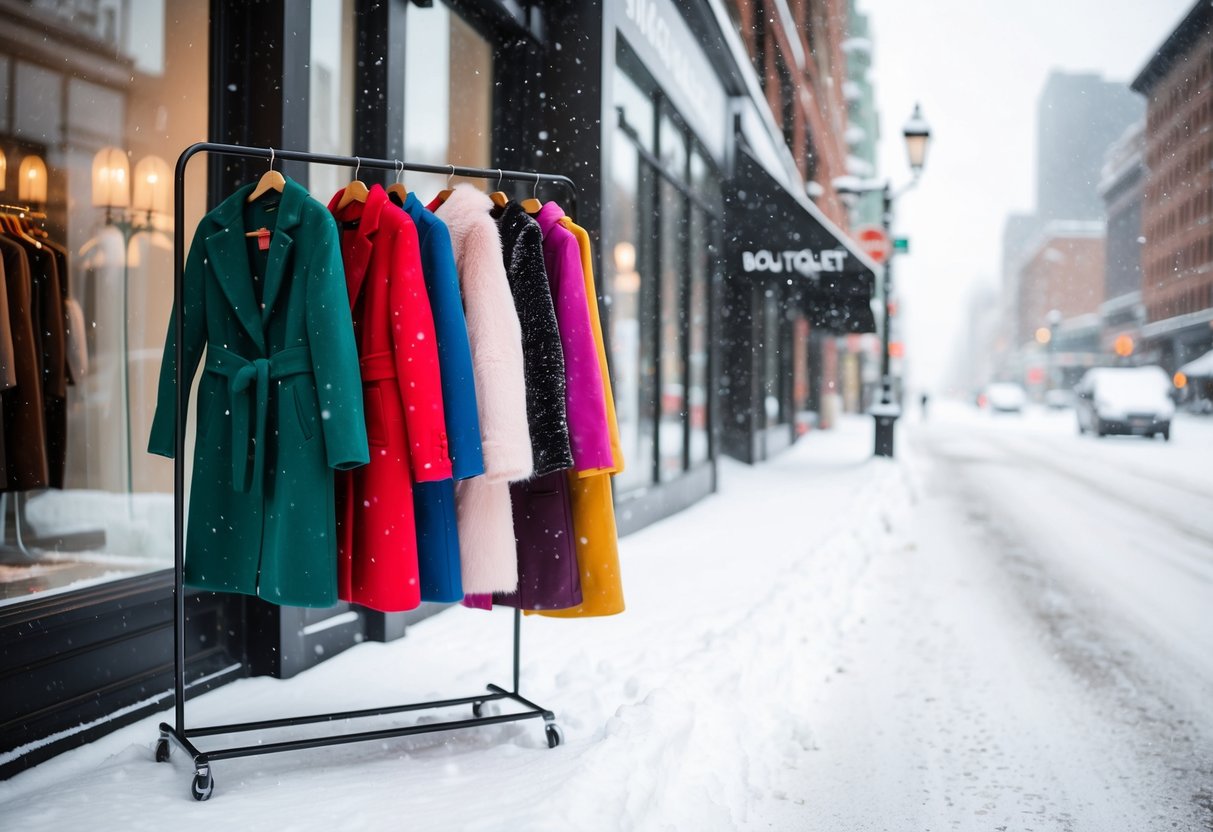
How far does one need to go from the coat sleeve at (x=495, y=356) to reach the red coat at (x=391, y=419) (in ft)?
0.58

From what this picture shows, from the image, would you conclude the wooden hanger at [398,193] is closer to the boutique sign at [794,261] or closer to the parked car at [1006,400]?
A: the boutique sign at [794,261]

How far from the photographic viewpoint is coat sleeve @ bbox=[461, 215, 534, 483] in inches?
119

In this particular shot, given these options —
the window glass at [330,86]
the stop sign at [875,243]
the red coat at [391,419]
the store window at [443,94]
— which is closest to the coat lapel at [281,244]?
the red coat at [391,419]

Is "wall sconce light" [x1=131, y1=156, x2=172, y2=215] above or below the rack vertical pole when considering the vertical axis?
above

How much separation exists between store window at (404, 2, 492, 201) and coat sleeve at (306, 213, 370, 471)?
10.2ft

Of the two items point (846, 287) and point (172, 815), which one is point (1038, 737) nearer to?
point (172, 815)

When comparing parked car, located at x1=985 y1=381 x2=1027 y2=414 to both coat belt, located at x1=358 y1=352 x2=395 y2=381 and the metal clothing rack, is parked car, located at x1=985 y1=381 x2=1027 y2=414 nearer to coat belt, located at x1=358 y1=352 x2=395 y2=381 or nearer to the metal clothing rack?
the metal clothing rack

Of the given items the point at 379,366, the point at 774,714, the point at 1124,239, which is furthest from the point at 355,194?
the point at 1124,239

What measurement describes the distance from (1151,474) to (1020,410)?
129ft

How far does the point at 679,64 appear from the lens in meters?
9.86

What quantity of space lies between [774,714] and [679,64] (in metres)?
7.80

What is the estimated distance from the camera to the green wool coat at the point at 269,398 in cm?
283

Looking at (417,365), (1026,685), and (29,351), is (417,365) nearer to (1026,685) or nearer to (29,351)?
(29,351)

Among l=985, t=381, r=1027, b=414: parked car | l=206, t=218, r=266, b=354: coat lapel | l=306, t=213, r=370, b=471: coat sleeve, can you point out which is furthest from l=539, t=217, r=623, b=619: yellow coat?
l=985, t=381, r=1027, b=414: parked car
